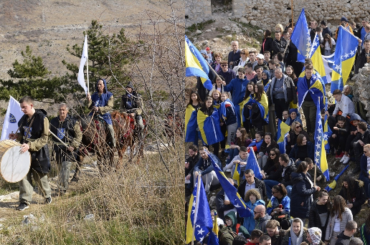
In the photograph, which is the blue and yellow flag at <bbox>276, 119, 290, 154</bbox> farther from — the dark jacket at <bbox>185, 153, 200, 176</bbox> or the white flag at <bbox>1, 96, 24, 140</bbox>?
the white flag at <bbox>1, 96, 24, 140</bbox>

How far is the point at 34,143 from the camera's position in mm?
6957

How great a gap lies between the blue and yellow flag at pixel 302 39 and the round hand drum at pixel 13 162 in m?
6.41

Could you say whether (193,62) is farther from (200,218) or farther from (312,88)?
(200,218)

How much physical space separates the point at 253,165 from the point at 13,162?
147 inches

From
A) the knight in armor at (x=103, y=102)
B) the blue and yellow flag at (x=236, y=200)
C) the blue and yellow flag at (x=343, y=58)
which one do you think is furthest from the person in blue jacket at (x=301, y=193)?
the blue and yellow flag at (x=343, y=58)

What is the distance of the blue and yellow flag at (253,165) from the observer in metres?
8.17

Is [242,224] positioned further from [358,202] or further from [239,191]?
[358,202]

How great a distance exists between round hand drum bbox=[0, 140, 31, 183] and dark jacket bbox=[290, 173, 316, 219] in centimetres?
374

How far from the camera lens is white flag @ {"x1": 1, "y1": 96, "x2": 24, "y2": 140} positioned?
852 cm

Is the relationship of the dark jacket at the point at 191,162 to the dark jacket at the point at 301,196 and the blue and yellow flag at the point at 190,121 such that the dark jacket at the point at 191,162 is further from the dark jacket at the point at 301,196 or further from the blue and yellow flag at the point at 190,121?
the dark jacket at the point at 301,196

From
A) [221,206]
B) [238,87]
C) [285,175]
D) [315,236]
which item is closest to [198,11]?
[238,87]

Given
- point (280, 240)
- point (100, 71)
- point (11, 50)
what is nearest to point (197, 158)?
point (280, 240)

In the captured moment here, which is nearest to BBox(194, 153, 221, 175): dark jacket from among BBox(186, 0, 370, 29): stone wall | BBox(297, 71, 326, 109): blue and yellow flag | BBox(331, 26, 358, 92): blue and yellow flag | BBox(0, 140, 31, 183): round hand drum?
BBox(297, 71, 326, 109): blue and yellow flag

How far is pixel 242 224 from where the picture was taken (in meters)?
7.25
